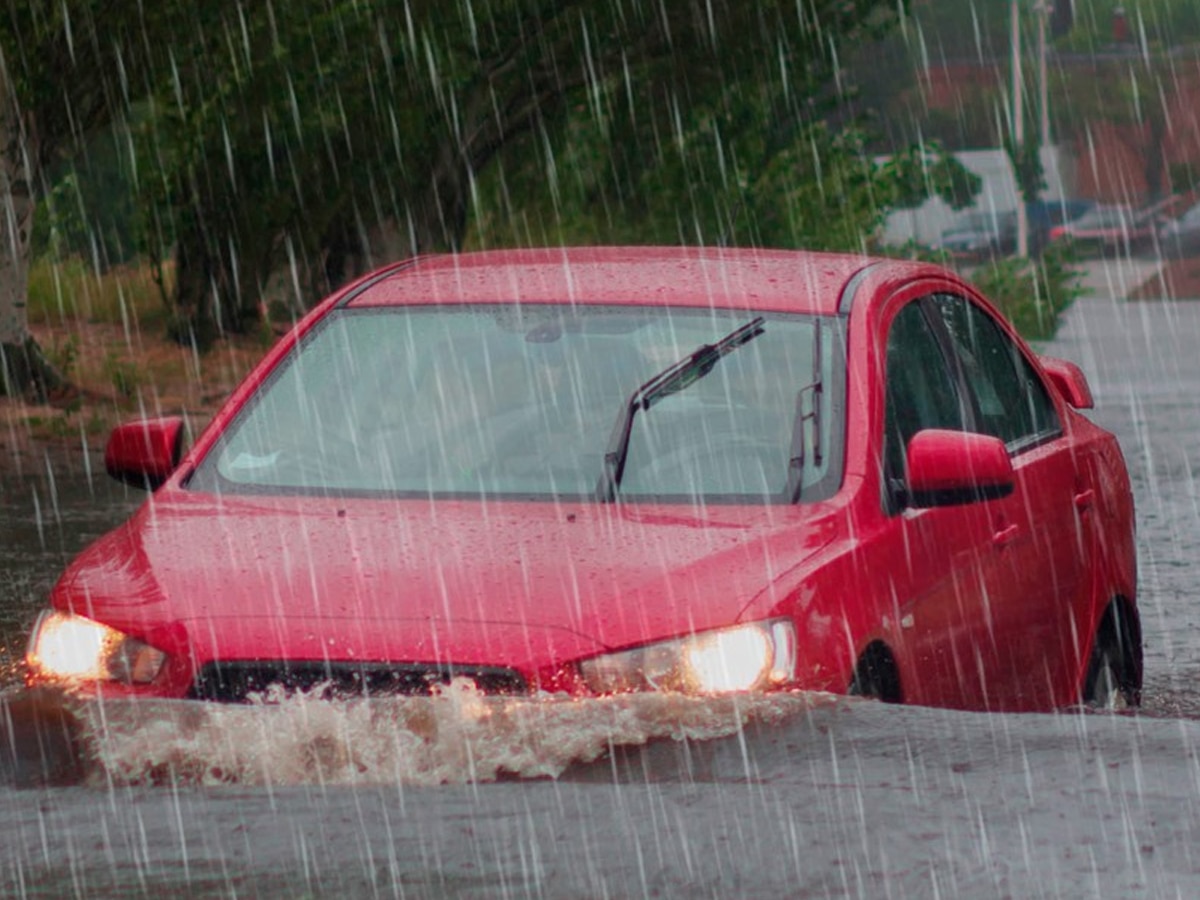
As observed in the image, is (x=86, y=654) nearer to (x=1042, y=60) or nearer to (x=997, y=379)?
(x=997, y=379)

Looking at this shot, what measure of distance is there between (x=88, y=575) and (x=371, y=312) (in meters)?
1.39

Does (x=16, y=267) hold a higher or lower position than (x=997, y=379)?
higher

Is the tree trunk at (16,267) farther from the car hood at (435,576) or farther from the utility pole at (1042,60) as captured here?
the utility pole at (1042,60)

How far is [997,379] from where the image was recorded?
6840mm

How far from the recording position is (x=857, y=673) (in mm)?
5020

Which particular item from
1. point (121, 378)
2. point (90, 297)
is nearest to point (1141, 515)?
point (121, 378)

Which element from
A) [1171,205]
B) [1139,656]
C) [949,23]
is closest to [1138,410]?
[1139,656]

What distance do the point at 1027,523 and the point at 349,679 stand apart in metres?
2.30

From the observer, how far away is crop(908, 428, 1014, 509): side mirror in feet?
18.1

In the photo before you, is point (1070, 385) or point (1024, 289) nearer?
point (1070, 385)

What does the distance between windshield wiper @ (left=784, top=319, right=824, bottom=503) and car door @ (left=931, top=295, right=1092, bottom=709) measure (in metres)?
0.57

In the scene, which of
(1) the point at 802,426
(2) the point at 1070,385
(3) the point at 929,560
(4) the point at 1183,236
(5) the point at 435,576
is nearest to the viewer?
(5) the point at 435,576

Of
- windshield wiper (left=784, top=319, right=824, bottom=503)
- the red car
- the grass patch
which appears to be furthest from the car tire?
the grass patch

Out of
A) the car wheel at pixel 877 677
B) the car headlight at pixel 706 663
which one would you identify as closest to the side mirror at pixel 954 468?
the car wheel at pixel 877 677
